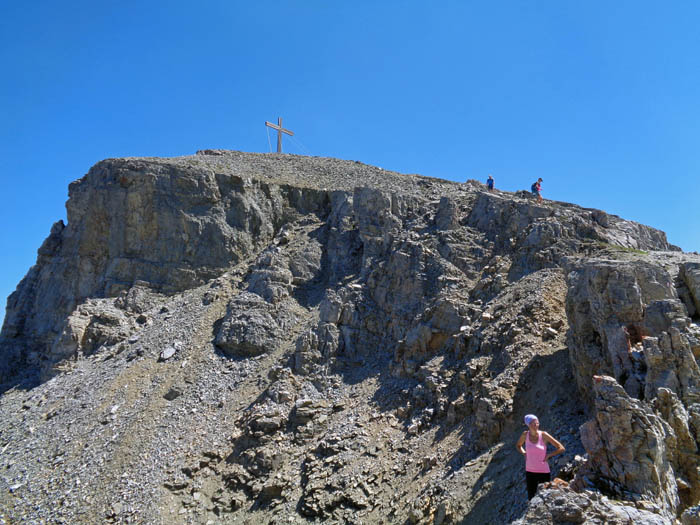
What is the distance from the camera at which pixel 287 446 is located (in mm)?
18391

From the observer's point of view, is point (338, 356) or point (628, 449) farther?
point (338, 356)

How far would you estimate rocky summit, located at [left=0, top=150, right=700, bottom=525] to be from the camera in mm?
11125

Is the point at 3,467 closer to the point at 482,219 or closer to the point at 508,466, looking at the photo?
the point at 508,466

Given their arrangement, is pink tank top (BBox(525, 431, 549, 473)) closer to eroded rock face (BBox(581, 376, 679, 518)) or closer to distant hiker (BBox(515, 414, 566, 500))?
distant hiker (BBox(515, 414, 566, 500))

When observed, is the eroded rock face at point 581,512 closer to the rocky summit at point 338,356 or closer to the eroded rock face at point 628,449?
the rocky summit at point 338,356

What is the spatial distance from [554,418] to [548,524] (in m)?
6.70

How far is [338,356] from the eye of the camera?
22.2 meters

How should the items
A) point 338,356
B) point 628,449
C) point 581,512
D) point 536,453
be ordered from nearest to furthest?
point 581,512, point 628,449, point 536,453, point 338,356

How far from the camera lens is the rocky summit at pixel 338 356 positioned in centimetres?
1112

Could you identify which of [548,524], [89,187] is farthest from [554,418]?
[89,187]

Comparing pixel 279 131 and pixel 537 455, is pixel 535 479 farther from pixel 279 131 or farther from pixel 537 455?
pixel 279 131

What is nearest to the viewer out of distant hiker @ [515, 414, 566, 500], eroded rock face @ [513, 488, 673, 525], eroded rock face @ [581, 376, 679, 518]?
eroded rock face @ [513, 488, 673, 525]

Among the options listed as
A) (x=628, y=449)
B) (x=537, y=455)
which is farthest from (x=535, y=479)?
(x=628, y=449)

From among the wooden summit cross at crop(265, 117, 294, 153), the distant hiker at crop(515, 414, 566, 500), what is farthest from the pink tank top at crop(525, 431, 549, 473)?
the wooden summit cross at crop(265, 117, 294, 153)
